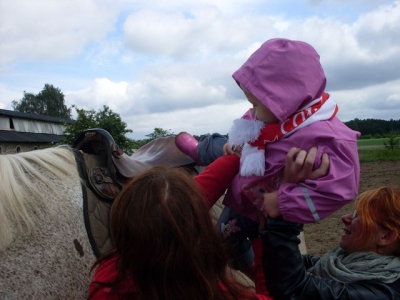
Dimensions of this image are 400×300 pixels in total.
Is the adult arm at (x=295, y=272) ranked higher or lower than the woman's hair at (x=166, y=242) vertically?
lower

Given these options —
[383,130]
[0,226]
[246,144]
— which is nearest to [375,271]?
[246,144]

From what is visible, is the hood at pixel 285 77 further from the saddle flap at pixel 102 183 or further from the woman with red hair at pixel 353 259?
the saddle flap at pixel 102 183

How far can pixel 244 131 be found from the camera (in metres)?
1.56

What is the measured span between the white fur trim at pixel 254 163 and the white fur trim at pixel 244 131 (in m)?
0.06

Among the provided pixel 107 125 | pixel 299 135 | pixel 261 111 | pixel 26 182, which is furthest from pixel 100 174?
pixel 107 125

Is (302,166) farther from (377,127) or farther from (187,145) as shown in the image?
(377,127)

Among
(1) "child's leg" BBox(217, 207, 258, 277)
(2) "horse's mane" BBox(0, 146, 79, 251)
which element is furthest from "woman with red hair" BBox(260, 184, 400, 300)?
(2) "horse's mane" BBox(0, 146, 79, 251)

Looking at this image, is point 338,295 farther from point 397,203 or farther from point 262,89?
point 262,89

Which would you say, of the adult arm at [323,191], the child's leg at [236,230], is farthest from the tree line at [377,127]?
the adult arm at [323,191]

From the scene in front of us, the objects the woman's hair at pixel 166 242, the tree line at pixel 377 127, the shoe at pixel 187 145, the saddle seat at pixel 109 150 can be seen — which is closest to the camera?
the woman's hair at pixel 166 242

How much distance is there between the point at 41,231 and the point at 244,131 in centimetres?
81

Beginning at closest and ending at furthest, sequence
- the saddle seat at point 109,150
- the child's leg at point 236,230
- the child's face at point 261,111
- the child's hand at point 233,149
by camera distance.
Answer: the child's face at point 261,111 < the child's hand at point 233,149 < the child's leg at point 236,230 < the saddle seat at point 109,150

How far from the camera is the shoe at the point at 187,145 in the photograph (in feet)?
7.67

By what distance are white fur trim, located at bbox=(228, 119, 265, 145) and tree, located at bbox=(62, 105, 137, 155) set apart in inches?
138
